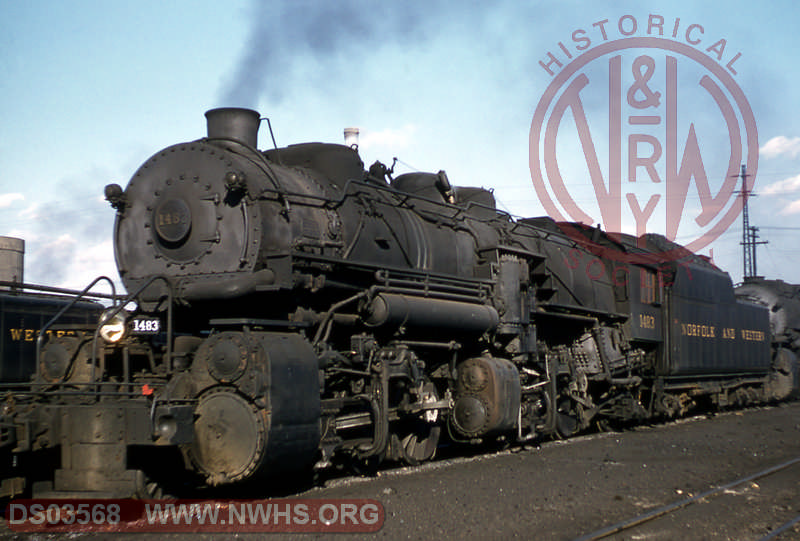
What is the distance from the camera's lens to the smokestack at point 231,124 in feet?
28.0

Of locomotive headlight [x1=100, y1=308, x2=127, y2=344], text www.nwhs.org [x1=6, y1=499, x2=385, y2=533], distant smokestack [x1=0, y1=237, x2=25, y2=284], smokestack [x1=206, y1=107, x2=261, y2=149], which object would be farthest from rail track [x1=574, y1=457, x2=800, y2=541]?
distant smokestack [x1=0, y1=237, x2=25, y2=284]

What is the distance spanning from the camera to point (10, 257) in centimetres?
1387

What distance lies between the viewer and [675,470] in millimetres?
9094

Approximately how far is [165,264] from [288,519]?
10.3 feet

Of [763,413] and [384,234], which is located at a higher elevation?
[384,234]

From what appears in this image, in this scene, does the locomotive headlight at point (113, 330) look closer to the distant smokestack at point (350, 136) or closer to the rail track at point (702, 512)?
the distant smokestack at point (350, 136)

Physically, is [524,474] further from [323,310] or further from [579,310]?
[579,310]

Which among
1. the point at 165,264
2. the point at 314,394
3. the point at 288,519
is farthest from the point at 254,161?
the point at 288,519

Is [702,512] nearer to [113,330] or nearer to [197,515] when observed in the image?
[197,515]

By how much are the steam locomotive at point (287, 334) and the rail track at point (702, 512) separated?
9.13 feet

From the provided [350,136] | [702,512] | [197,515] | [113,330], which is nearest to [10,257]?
[350,136]

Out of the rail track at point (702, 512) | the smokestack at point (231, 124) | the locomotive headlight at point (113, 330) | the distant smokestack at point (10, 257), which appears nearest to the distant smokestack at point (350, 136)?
the smokestack at point (231, 124)

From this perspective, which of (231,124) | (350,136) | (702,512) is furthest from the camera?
(350,136)

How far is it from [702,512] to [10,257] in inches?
489
